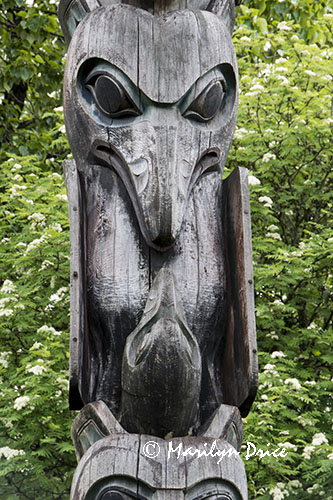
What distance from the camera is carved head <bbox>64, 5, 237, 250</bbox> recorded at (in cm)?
374

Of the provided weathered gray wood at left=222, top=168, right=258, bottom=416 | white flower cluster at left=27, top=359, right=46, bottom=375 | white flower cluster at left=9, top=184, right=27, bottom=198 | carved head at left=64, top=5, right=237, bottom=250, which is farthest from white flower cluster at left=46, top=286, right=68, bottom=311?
weathered gray wood at left=222, top=168, right=258, bottom=416

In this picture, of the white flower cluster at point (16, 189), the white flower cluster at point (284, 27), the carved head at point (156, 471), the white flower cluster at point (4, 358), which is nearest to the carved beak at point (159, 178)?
the carved head at point (156, 471)

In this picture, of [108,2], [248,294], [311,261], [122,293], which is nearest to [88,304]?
[122,293]

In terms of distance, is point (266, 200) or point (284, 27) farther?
point (284, 27)

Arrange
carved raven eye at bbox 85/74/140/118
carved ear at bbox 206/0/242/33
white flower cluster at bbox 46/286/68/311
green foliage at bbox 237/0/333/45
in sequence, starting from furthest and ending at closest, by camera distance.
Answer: green foliage at bbox 237/0/333/45
white flower cluster at bbox 46/286/68/311
carved ear at bbox 206/0/242/33
carved raven eye at bbox 85/74/140/118

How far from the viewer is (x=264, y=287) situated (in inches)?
297

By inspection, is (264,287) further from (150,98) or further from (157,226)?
(157,226)

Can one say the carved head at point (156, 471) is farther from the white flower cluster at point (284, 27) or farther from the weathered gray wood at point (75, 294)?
the white flower cluster at point (284, 27)

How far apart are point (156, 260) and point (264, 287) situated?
3.96m

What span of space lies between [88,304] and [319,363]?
13.8 ft

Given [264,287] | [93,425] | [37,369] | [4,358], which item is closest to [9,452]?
[37,369]

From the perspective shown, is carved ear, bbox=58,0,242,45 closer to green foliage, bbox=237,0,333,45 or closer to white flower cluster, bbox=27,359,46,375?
white flower cluster, bbox=27,359,46,375

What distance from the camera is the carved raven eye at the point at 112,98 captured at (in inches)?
152

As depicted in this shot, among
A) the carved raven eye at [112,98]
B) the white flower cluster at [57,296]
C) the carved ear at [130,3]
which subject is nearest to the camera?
the carved raven eye at [112,98]
